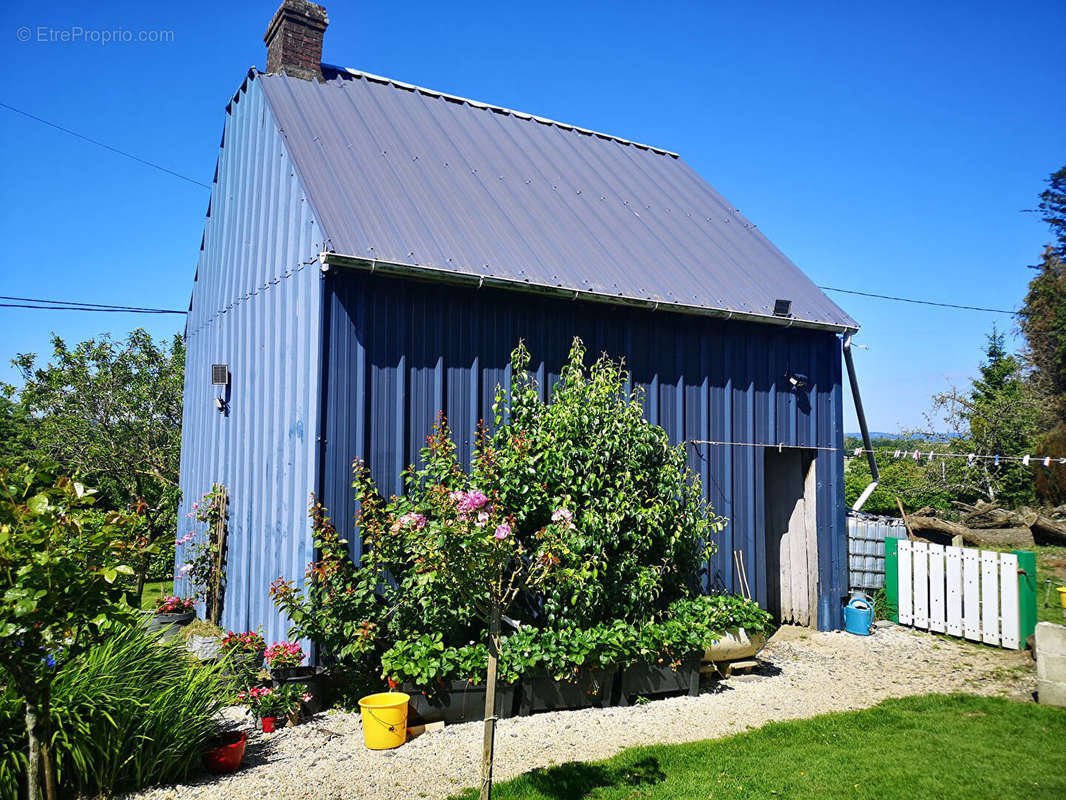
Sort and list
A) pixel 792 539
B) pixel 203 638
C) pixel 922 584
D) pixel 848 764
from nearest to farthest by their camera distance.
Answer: pixel 848 764 → pixel 203 638 → pixel 922 584 → pixel 792 539

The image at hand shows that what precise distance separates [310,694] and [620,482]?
3408 mm

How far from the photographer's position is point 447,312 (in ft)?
26.0

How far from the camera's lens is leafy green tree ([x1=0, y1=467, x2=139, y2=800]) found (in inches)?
146

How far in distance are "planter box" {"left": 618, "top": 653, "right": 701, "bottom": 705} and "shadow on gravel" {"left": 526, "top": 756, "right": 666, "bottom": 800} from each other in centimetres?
152

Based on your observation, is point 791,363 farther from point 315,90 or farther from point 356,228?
point 315,90

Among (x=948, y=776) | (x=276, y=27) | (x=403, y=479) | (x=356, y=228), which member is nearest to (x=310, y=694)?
(x=403, y=479)

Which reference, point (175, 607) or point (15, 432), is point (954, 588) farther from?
point (15, 432)

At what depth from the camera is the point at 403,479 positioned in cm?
752

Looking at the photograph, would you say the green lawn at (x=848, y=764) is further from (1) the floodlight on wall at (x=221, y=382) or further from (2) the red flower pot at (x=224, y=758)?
(1) the floodlight on wall at (x=221, y=382)

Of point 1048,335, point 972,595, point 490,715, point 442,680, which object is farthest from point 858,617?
point 1048,335

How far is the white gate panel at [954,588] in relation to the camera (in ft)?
33.0

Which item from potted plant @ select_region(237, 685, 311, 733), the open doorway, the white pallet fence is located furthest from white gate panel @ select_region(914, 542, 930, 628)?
potted plant @ select_region(237, 685, 311, 733)

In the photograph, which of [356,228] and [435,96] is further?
[435,96]

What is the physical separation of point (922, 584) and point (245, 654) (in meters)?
8.85
